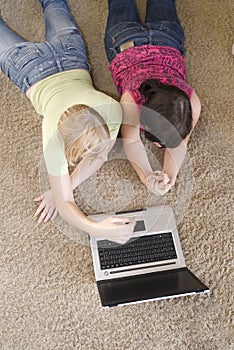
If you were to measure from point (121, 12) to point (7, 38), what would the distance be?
31cm

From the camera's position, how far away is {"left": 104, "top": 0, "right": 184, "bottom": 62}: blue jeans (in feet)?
4.05

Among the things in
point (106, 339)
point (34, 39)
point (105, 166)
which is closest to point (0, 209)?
point (105, 166)

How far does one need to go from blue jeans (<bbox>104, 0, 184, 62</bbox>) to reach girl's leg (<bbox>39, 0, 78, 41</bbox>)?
0.35 ft

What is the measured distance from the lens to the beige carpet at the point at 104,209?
1077 mm

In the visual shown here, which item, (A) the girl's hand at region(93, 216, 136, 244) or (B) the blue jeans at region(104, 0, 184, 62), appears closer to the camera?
(A) the girl's hand at region(93, 216, 136, 244)

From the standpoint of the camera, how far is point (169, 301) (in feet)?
3.61

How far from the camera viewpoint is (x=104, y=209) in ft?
3.92

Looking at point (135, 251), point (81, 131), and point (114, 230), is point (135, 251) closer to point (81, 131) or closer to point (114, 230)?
point (114, 230)

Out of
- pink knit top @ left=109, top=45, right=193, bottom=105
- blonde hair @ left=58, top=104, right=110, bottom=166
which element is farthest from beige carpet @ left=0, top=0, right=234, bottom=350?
blonde hair @ left=58, top=104, right=110, bottom=166

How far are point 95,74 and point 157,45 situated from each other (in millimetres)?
219

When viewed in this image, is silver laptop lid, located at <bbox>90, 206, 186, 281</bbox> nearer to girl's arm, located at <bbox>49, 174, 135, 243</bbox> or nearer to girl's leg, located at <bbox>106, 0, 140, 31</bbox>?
girl's arm, located at <bbox>49, 174, 135, 243</bbox>

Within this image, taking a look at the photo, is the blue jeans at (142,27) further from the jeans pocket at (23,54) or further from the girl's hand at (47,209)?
the girl's hand at (47,209)

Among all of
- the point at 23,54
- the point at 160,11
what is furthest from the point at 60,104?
the point at 160,11

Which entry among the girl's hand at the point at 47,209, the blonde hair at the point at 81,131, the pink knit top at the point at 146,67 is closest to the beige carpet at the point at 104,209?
the girl's hand at the point at 47,209
